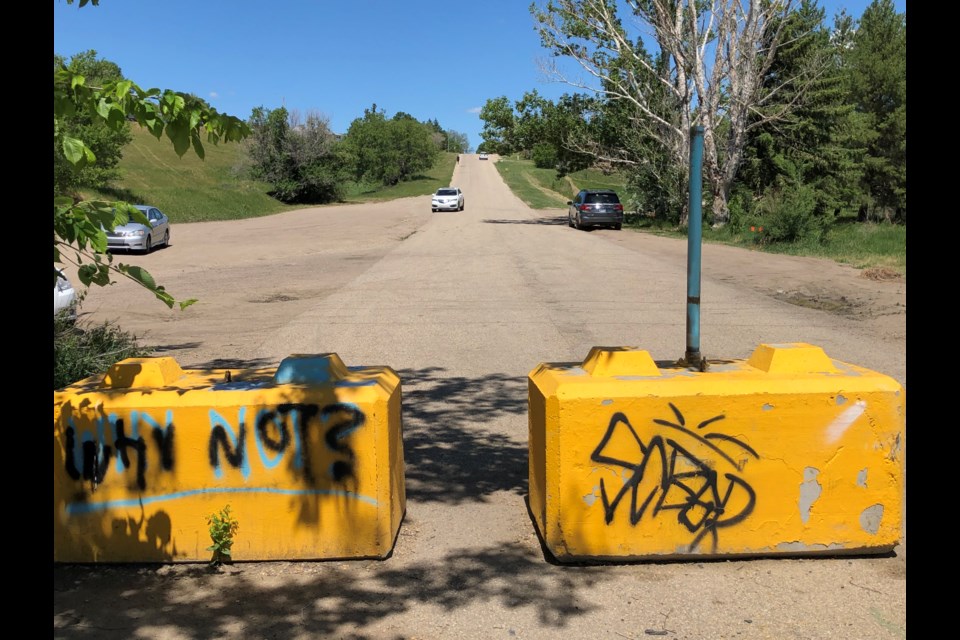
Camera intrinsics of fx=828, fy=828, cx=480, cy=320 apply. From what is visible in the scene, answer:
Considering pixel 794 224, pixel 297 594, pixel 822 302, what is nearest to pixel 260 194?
pixel 794 224

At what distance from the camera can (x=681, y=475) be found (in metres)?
4.13

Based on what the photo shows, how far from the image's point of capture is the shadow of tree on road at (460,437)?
536 cm

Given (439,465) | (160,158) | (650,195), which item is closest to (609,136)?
(650,195)

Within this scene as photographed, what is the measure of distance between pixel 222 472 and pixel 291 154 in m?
53.2

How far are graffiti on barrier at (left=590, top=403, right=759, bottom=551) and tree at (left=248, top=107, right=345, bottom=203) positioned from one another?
53042 mm

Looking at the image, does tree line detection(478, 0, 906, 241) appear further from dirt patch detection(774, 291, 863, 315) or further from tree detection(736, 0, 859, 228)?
dirt patch detection(774, 291, 863, 315)

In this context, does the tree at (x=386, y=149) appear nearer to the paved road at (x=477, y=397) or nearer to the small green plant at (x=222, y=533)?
the paved road at (x=477, y=397)

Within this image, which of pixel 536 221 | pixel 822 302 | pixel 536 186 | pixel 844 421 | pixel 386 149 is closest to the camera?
pixel 844 421

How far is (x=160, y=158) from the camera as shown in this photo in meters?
62.8

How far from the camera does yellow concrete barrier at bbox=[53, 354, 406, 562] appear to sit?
4105 millimetres

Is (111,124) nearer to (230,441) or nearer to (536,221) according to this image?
(230,441)

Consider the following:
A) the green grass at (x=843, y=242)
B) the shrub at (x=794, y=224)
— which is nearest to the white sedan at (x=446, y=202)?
the green grass at (x=843, y=242)
